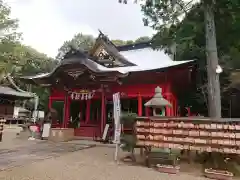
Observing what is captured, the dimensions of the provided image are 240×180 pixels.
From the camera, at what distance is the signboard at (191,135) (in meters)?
5.39

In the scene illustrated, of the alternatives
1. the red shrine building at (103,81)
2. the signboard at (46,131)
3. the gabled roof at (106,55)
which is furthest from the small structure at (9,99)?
the signboard at (46,131)

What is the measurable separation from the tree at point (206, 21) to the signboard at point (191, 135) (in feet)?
8.26

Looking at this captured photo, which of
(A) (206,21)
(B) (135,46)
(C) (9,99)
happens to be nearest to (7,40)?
(C) (9,99)

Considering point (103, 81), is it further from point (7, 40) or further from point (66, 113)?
point (7, 40)

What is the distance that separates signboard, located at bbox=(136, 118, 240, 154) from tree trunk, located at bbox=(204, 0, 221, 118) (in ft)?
8.22

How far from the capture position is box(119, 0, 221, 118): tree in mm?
7887

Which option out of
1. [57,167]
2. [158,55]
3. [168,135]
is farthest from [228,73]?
[57,167]

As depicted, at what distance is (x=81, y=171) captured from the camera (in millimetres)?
5504

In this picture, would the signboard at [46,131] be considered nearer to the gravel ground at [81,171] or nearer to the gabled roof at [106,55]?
the gravel ground at [81,171]

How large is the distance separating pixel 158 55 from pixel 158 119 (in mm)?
12004

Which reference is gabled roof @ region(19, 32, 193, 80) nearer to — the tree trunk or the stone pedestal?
the tree trunk

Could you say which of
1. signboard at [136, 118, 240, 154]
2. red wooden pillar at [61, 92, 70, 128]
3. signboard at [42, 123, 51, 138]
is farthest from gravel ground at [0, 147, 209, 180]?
red wooden pillar at [61, 92, 70, 128]

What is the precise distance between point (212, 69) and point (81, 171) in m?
6.00

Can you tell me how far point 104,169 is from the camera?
5781mm
